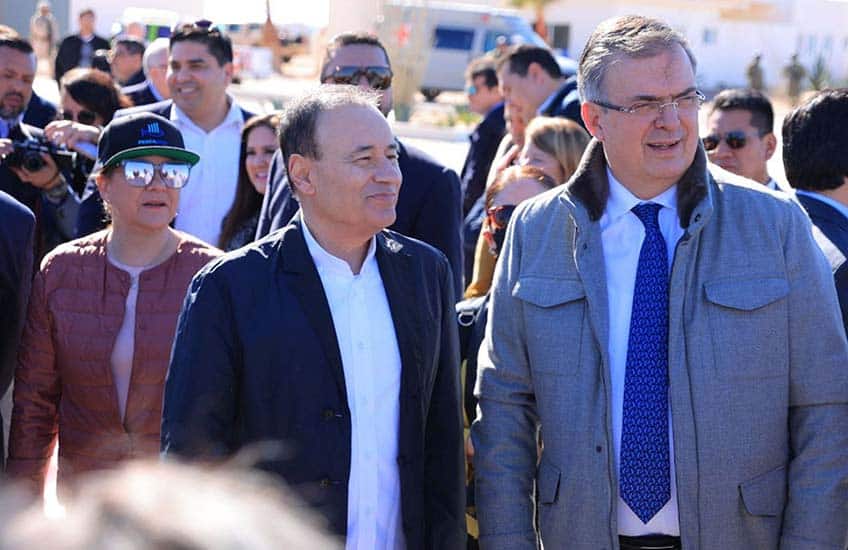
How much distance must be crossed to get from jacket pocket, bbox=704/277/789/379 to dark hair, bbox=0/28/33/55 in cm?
484

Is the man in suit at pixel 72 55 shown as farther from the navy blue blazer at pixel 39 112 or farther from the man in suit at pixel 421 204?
the man in suit at pixel 421 204

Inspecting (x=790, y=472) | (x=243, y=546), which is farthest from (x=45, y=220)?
(x=243, y=546)

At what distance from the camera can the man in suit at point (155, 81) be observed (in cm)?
802

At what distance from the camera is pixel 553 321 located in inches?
110

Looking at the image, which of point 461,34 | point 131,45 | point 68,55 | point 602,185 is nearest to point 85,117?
point 602,185

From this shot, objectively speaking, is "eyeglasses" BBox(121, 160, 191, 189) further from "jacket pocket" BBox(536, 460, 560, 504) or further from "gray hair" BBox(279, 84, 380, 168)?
"jacket pocket" BBox(536, 460, 560, 504)

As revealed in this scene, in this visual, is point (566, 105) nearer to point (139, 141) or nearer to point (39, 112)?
point (39, 112)

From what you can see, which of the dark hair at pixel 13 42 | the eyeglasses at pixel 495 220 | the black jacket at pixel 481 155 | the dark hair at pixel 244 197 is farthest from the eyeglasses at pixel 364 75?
the black jacket at pixel 481 155

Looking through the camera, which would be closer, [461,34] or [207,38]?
[207,38]

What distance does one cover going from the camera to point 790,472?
271 centimetres

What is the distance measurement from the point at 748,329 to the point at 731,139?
2807 millimetres

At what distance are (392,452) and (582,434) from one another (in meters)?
0.48

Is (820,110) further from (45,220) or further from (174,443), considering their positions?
(45,220)

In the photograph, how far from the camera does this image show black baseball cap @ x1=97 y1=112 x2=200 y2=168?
Answer: 3789 mm
